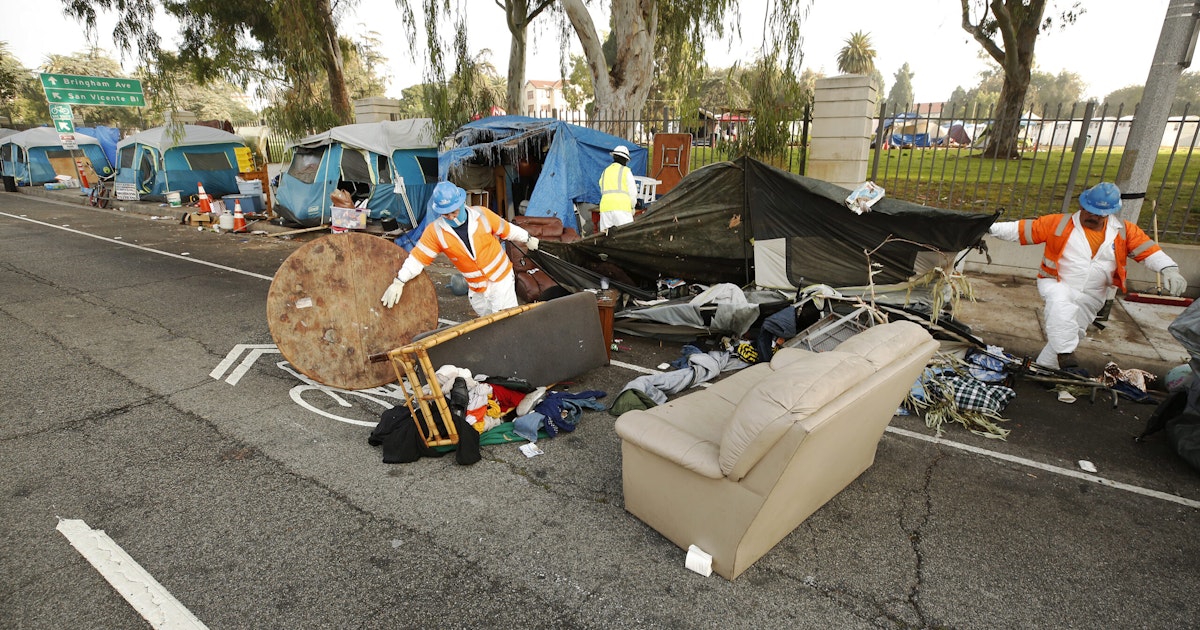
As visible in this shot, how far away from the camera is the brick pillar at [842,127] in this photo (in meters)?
8.66

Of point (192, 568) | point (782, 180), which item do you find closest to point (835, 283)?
point (782, 180)

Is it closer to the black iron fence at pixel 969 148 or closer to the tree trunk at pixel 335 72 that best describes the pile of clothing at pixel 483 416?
the black iron fence at pixel 969 148

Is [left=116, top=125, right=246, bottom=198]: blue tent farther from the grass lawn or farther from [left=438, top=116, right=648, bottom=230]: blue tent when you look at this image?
the grass lawn

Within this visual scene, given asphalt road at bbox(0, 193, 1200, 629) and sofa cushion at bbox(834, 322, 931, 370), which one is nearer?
asphalt road at bbox(0, 193, 1200, 629)

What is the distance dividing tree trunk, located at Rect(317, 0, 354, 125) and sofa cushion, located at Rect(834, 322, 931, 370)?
17662 mm

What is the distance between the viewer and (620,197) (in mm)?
8297

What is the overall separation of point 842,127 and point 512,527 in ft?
26.8

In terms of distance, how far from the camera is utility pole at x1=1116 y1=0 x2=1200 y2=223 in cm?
548

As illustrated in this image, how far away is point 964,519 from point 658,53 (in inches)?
563

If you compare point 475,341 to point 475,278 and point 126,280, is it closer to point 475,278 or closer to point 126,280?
point 475,278

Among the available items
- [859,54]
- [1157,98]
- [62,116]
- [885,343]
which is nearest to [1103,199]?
[1157,98]

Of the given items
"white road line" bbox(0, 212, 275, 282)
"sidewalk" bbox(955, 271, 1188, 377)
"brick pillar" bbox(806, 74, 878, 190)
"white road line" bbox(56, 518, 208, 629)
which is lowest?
"white road line" bbox(0, 212, 275, 282)

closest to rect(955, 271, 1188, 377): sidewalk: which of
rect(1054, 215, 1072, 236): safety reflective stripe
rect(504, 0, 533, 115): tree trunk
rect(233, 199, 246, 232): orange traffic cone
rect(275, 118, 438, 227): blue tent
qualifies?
rect(1054, 215, 1072, 236): safety reflective stripe

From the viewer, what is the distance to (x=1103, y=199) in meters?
4.72
